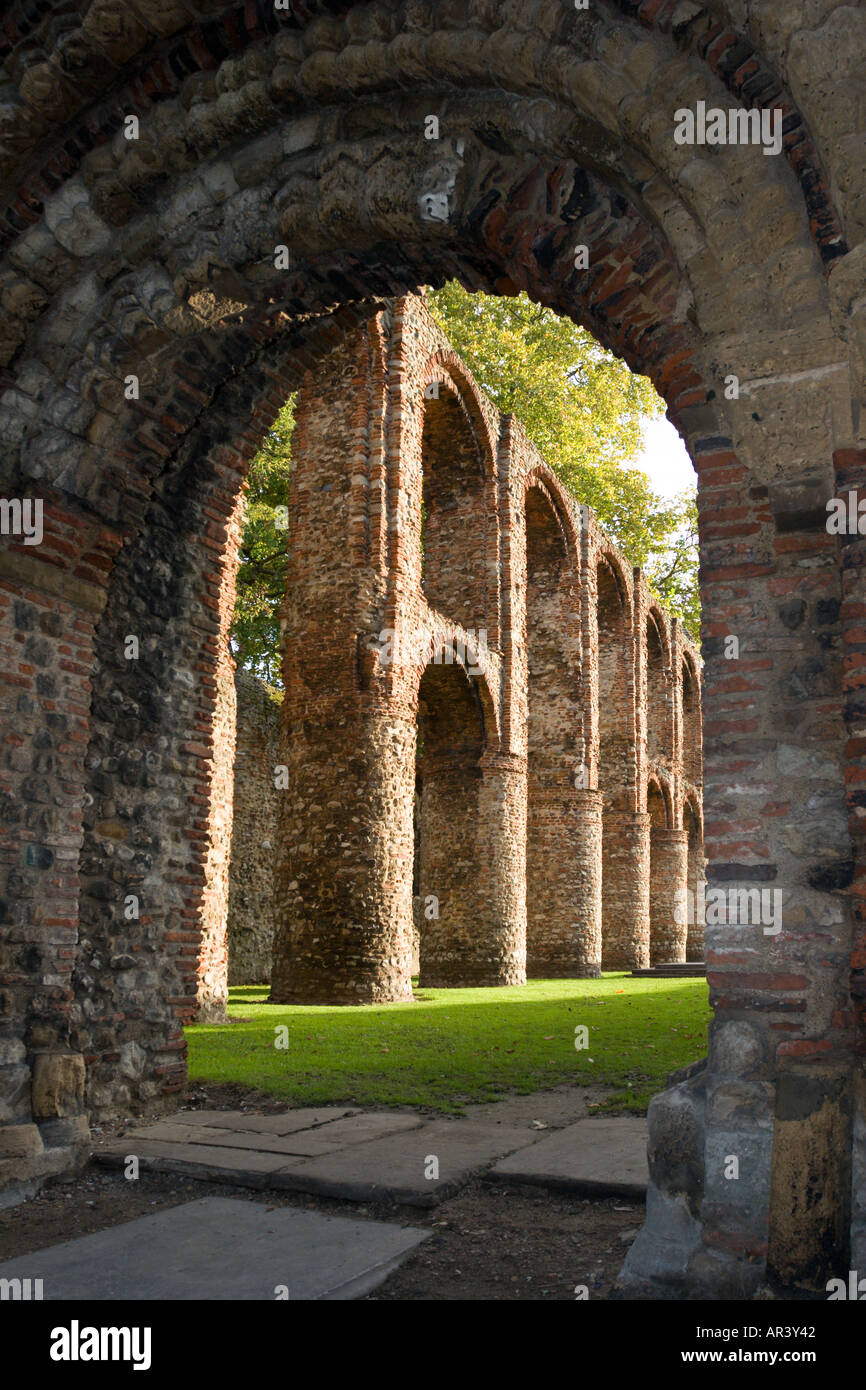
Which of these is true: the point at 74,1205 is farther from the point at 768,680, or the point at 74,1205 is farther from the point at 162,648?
the point at 768,680

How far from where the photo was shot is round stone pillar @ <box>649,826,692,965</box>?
27.2 m

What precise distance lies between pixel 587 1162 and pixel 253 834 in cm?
1301

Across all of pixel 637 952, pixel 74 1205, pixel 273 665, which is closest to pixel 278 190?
pixel 74 1205

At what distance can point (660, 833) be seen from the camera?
27562 millimetres

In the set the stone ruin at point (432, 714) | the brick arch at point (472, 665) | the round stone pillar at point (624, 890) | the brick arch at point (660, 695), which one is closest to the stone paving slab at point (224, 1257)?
the stone ruin at point (432, 714)

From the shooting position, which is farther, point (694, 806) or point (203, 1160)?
point (694, 806)

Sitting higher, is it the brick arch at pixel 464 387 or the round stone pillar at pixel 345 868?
the brick arch at pixel 464 387

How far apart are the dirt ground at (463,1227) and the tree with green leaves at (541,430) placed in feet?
48.5

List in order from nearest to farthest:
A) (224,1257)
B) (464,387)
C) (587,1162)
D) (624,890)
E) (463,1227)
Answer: (224,1257), (463,1227), (587,1162), (464,387), (624,890)

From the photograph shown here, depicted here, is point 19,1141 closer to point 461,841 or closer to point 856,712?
point 856,712

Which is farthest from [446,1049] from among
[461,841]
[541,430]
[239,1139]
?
[541,430]

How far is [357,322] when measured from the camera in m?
6.27

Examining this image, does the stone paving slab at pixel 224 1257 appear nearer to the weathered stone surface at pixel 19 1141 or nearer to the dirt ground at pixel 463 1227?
the dirt ground at pixel 463 1227

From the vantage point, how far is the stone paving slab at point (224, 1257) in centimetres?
318
